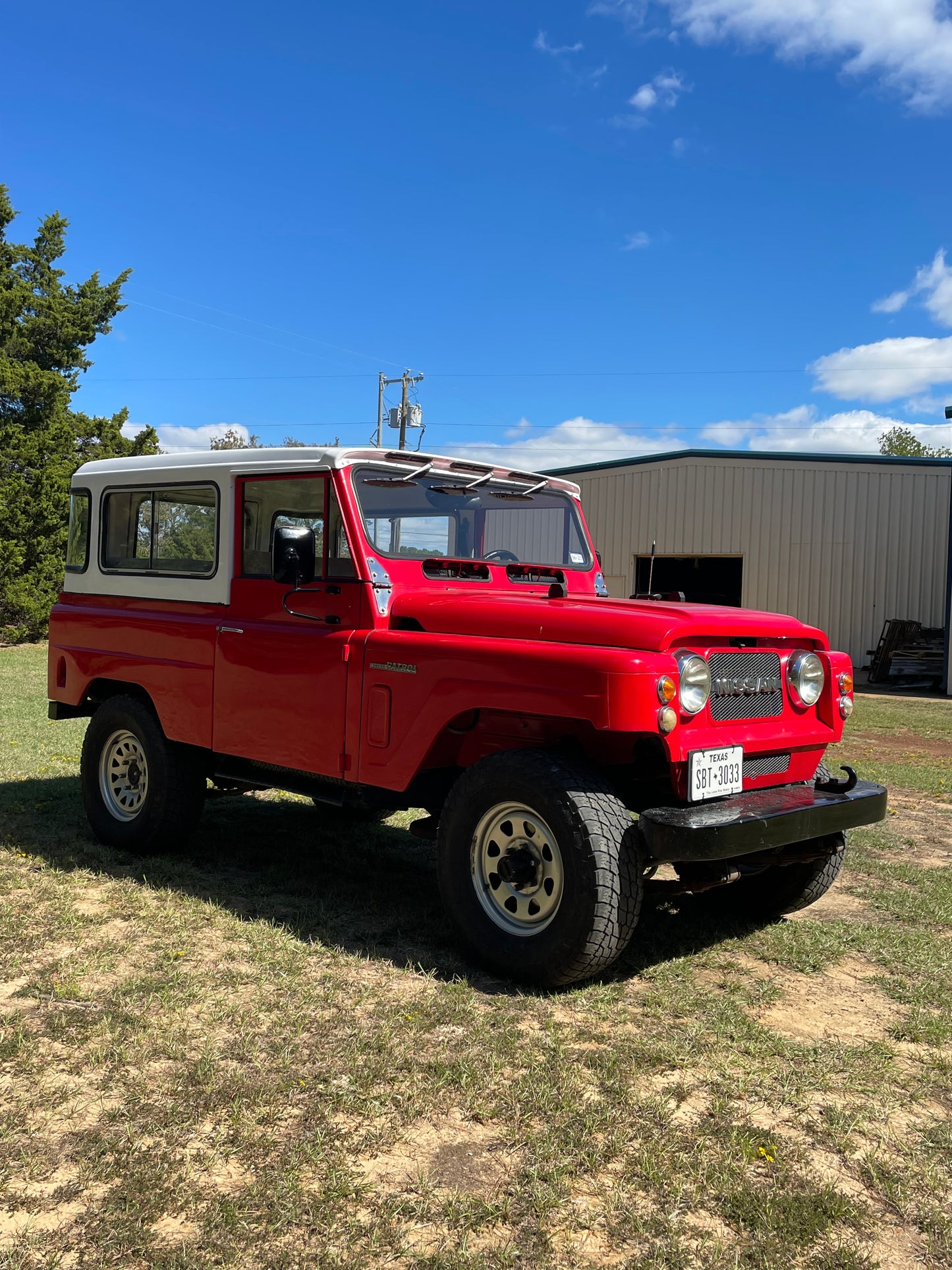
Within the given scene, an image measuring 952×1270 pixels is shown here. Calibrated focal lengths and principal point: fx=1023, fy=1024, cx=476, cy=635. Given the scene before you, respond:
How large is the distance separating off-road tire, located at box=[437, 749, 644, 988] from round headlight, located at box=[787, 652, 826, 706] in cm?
113

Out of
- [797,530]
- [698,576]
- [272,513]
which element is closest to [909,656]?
[797,530]

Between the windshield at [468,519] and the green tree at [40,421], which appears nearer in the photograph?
the windshield at [468,519]

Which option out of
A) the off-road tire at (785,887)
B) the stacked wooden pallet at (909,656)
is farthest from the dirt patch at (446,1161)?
the stacked wooden pallet at (909,656)

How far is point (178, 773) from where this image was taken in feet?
19.0

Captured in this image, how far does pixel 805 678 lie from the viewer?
4656 millimetres

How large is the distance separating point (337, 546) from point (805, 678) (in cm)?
228

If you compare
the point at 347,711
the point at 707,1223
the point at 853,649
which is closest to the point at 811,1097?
the point at 707,1223

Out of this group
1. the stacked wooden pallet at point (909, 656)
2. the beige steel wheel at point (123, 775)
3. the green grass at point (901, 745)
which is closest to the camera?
the beige steel wheel at point (123, 775)

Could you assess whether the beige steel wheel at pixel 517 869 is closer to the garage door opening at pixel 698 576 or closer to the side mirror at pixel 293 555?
the side mirror at pixel 293 555

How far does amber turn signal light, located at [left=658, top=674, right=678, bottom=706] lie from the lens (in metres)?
3.86

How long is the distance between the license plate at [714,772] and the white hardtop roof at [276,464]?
1978 millimetres

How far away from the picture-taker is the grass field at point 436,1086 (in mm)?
2566

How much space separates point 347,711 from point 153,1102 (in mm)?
1968

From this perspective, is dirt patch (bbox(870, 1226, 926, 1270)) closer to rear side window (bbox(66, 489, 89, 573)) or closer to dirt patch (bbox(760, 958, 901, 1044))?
dirt patch (bbox(760, 958, 901, 1044))
